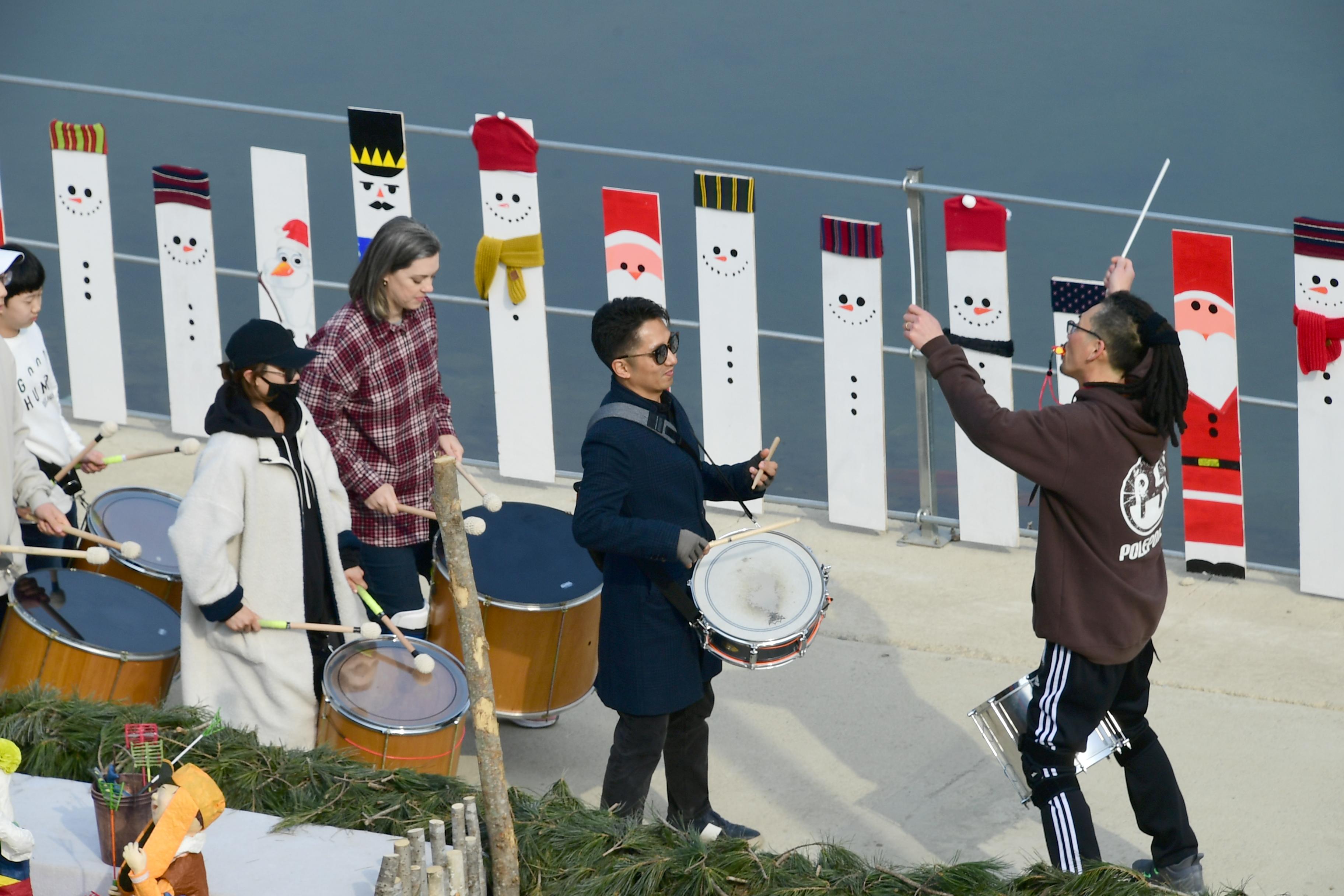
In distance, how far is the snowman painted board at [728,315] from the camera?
22.9 feet

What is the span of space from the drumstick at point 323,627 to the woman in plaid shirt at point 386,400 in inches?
17.6

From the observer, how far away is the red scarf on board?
615cm

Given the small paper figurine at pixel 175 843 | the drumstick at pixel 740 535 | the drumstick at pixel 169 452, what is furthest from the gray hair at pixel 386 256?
the small paper figurine at pixel 175 843

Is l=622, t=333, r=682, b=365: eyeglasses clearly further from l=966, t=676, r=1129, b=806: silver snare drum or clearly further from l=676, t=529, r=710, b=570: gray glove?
l=966, t=676, r=1129, b=806: silver snare drum

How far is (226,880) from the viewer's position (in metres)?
3.56

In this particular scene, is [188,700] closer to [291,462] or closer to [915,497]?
[291,462]

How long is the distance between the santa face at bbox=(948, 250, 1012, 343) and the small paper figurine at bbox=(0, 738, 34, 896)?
4270 mm

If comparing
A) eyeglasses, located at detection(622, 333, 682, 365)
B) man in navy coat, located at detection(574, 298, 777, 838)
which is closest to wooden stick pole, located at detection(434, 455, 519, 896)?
man in navy coat, located at detection(574, 298, 777, 838)

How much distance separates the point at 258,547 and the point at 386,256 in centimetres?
103

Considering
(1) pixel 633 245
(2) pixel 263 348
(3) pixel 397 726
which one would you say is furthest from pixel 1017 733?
(1) pixel 633 245

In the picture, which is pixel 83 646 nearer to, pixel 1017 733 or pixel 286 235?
pixel 1017 733

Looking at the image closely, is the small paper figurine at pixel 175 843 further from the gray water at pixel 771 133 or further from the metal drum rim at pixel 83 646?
the gray water at pixel 771 133

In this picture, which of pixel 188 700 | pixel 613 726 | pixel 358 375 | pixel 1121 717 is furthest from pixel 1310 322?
pixel 188 700

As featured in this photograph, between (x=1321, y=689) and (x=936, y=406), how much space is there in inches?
182
